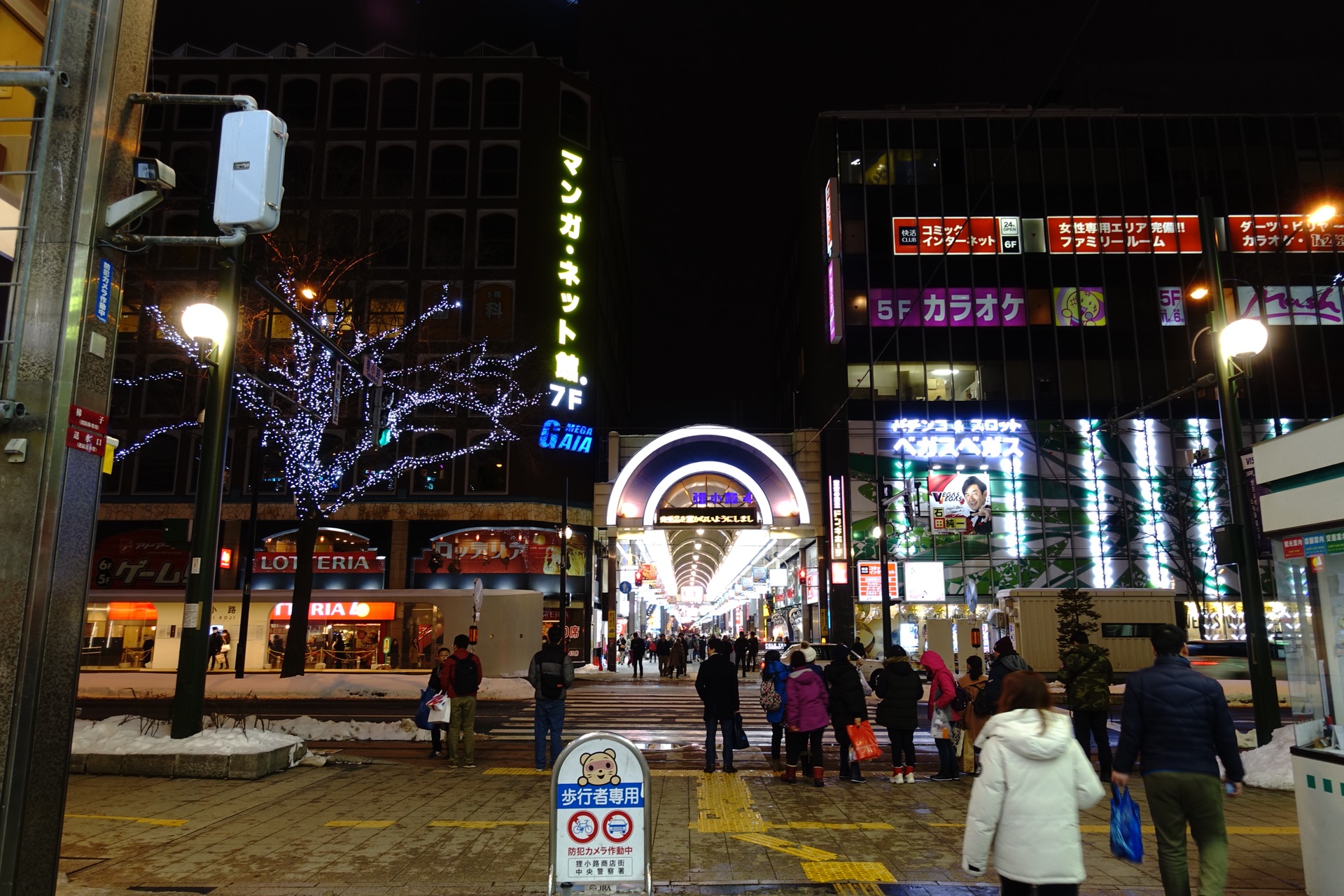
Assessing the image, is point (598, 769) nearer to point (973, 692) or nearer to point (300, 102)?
point (973, 692)

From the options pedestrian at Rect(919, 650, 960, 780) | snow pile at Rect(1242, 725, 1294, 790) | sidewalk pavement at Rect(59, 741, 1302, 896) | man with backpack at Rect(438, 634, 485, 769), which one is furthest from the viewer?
man with backpack at Rect(438, 634, 485, 769)

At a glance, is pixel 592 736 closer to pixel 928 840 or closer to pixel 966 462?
pixel 928 840

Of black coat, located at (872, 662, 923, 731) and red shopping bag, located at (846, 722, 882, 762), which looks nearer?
red shopping bag, located at (846, 722, 882, 762)

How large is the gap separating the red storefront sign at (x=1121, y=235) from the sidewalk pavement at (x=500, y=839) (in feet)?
112

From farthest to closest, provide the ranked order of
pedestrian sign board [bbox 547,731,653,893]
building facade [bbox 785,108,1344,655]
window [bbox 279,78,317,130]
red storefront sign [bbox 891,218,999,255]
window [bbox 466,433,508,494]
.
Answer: window [bbox 279,78,317,130]
red storefront sign [bbox 891,218,999,255]
window [bbox 466,433,508,494]
building facade [bbox 785,108,1344,655]
pedestrian sign board [bbox 547,731,653,893]

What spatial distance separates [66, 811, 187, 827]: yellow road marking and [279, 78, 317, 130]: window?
131 ft

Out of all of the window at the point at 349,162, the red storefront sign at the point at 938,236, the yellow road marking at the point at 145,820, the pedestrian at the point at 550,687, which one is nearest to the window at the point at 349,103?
the window at the point at 349,162

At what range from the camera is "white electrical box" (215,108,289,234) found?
5.45 m

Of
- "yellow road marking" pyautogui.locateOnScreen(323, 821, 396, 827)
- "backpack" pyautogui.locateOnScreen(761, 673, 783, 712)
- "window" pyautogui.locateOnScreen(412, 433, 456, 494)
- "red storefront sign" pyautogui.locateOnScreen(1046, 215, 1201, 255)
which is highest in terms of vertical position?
"red storefront sign" pyautogui.locateOnScreen(1046, 215, 1201, 255)

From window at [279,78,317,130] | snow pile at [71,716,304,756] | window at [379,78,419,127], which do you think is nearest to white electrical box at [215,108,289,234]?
snow pile at [71,716,304,756]

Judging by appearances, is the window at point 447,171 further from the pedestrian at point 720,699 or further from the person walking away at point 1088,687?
the person walking away at point 1088,687

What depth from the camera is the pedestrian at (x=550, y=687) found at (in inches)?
439

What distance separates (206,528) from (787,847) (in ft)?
29.9

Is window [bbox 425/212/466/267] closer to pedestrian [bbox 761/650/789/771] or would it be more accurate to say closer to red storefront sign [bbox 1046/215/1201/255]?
red storefront sign [bbox 1046/215/1201/255]
